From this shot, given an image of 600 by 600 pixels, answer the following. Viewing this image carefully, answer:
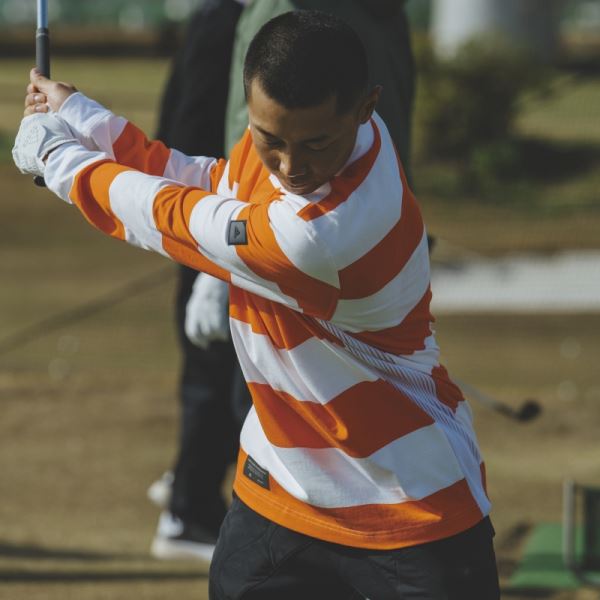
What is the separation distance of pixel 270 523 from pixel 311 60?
37.0 inches

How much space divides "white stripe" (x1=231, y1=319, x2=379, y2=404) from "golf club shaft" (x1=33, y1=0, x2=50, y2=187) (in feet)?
2.04

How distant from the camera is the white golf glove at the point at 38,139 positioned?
8.80 ft

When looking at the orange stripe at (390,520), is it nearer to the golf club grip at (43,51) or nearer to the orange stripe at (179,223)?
the orange stripe at (179,223)

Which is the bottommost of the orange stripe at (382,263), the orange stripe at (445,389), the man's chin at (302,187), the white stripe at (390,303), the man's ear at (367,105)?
the orange stripe at (445,389)

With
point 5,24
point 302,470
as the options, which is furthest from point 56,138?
point 5,24

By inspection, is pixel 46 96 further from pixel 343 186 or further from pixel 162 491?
pixel 162 491

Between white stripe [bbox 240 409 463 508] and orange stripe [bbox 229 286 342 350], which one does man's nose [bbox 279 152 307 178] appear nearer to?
orange stripe [bbox 229 286 342 350]

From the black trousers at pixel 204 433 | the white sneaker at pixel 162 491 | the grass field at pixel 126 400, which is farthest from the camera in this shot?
the white sneaker at pixel 162 491

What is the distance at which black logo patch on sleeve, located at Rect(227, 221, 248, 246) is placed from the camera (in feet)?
8.32

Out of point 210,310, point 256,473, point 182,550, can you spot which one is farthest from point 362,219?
point 182,550

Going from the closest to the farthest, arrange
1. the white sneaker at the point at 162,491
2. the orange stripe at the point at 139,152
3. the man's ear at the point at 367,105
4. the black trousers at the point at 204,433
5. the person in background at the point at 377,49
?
1. the man's ear at the point at 367,105
2. the orange stripe at the point at 139,152
3. the person in background at the point at 377,49
4. the black trousers at the point at 204,433
5. the white sneaker at the point at 162,491

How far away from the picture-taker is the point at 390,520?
8.80ft

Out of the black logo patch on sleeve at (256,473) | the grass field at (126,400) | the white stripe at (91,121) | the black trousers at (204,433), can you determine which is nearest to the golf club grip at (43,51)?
the white stripe at (91,121)

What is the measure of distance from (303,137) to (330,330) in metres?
0.40
